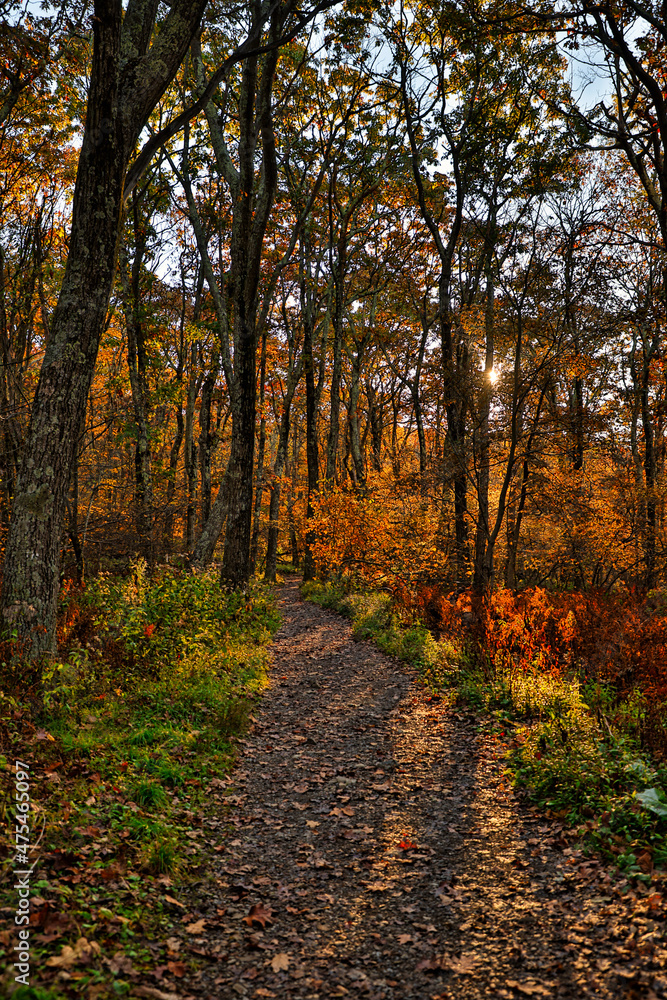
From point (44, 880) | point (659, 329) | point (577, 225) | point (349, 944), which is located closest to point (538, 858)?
point (349, 944)

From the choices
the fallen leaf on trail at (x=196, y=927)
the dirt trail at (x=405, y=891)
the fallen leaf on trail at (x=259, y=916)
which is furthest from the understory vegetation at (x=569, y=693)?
the fallen leaf on trail at (x=196, y=927)

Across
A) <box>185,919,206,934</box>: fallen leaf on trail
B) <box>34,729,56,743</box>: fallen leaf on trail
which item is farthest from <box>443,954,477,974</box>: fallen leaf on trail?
<box>34,729,56,743</box>: fallen leaf on trail

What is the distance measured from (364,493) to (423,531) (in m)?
2.94

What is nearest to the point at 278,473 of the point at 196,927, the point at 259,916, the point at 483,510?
the point at 483,510

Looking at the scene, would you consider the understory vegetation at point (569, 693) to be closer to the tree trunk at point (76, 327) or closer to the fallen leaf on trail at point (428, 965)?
the fallen leaf on trail at point (428, 965)

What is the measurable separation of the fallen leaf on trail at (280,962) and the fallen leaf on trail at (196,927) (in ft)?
1.61

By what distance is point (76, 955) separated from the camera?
276 cm

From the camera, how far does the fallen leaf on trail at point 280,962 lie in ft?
10.7

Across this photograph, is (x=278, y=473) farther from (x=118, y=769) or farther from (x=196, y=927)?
(x=196, y=927)

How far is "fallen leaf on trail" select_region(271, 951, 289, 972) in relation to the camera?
10.7 ft

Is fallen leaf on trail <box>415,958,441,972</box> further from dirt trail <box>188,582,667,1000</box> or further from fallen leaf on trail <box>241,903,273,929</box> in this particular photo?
fallen leaf on trail <box>241,903,273,929</box>

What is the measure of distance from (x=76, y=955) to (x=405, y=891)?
7.37 feet

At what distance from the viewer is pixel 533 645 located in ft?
27.4

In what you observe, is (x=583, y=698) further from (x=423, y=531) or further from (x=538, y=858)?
(x=423, y=531)
